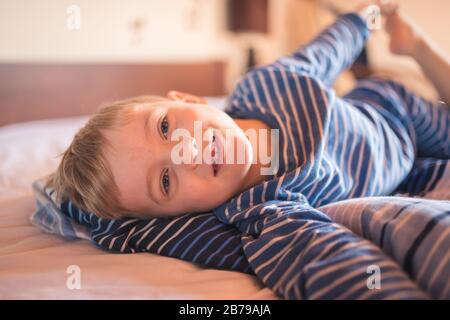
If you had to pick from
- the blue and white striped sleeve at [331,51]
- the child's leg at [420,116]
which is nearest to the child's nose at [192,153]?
the blue and white striped sleeve at [331,51]

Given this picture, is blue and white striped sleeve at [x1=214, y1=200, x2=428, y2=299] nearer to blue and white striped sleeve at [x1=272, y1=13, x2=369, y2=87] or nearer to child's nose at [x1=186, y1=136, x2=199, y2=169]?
child's nose at [x1=186, y1=136, x2=199, y2=169]

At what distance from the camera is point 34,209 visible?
3.26 feet

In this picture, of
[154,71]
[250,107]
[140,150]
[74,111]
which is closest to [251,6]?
[154,71]

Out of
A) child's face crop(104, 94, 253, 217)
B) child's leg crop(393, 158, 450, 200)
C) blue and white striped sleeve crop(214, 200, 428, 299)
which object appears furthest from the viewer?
child's leg crop(393, 158, 450, 200)

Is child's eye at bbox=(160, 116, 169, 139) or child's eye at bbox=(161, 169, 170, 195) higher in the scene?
child's eye at bbox=(160, 116, 169, 139)

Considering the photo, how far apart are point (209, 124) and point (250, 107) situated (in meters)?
0.25

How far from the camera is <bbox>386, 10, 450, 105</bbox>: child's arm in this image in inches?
45.3

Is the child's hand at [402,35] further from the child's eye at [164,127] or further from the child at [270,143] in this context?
the child's eye at [164,127]

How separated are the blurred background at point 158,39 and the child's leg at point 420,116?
842 millimetres

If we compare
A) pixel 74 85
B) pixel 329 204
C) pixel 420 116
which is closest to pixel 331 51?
pixel 420 116

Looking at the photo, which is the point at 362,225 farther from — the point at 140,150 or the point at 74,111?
the point at 74,111

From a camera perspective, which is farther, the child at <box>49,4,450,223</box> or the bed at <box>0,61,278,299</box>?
the child at <box>49,4,450,223</box>

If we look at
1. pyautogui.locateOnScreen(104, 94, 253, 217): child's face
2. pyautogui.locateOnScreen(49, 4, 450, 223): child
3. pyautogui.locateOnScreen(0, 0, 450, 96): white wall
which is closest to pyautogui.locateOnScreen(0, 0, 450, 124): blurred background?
pyautogui.locateOnScreen(0, 0, 450, 96): white wall

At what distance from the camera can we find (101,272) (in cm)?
70
